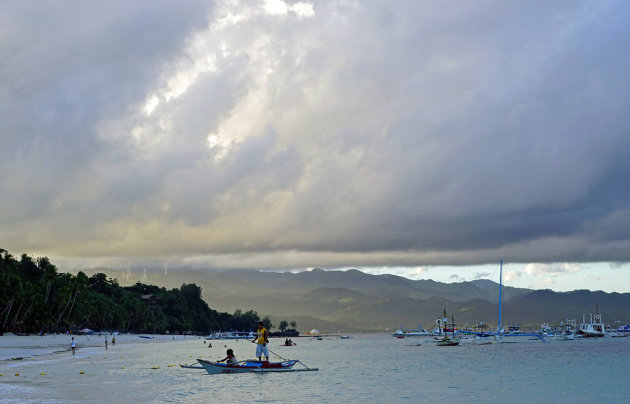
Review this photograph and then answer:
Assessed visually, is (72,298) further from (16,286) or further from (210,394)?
(210,394)

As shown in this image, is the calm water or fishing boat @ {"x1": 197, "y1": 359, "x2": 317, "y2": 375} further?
fishing boat @ {"x1": 197, "y1": 359, "x2": 317, "y2": 375}

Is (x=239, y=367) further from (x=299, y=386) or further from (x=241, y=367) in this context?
(x=299, y=386)

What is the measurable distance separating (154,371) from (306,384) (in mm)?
22818

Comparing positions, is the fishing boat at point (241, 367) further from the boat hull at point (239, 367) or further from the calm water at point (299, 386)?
the calm water at point (299, 386)

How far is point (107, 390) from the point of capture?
5188cm

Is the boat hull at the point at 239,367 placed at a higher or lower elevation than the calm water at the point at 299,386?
higher

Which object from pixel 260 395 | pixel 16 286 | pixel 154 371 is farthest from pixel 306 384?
pixel 16 286

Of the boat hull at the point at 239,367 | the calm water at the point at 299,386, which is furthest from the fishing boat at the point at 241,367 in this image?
the calm water at the point at 299,386

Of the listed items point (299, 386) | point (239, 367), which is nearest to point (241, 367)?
point (239, 367)

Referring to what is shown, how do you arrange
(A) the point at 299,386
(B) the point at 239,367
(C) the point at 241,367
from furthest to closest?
(B) the point at 239,367, (C) the point at 241,367, (A) the point at 299,386

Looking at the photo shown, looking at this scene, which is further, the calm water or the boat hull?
the boat hull

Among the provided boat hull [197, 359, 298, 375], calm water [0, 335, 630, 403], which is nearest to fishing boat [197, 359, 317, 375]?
boat hull [197, 359, 298, 375]

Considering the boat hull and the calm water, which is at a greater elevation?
the boat hull

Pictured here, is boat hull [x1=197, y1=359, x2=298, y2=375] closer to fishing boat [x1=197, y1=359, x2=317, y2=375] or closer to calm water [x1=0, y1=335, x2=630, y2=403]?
fishing boat [x1=197, y1=359, x2=317, y2=375]
